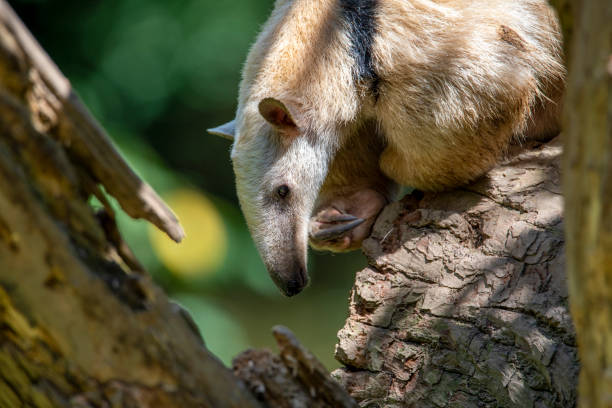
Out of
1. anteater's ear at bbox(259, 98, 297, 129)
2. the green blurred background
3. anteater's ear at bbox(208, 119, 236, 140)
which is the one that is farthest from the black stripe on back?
the green blurred background

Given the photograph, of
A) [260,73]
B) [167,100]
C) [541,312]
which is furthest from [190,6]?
[541,312]

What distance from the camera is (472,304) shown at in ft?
7.44

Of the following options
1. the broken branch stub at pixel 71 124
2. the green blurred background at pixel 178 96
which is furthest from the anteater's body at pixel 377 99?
the green blurred background at pixel 178 96

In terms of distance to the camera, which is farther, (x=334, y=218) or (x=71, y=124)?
(x=334, y=218)

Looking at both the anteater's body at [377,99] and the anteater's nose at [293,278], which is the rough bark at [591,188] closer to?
the anteater's body at [377,99]

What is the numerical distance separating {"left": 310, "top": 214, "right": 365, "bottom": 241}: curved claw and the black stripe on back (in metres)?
0.58

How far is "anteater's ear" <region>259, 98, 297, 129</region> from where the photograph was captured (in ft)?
8.86

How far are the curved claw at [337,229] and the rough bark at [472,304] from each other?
27 cm

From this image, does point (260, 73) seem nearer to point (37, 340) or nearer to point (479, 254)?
point (479, 254)

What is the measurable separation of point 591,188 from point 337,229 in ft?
6.39

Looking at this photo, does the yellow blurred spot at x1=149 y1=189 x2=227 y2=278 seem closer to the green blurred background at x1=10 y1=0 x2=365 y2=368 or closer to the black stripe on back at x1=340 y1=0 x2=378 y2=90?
the green blurred background at x1=10 y1=0 x2=365 y2=368

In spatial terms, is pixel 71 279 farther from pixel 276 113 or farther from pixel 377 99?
pixel 377 99

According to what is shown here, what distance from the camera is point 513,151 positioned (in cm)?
271

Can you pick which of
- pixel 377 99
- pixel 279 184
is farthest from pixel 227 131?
pixel 377 99
